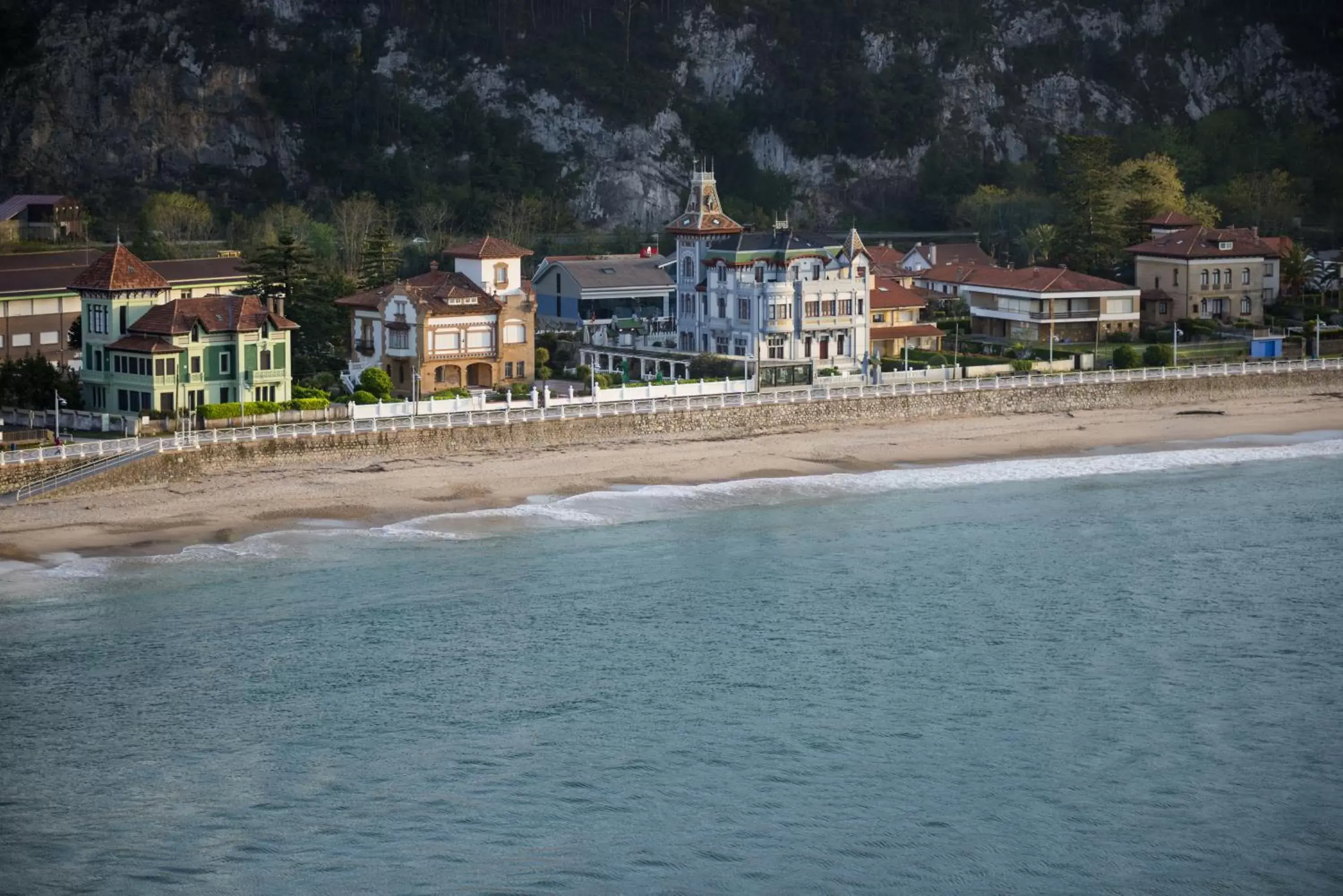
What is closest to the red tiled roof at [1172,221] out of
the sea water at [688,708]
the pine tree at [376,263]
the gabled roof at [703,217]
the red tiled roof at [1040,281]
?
the red tiled roof at [1040,281]

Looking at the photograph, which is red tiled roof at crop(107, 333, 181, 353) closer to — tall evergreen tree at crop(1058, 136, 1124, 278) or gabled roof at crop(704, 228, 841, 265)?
gabled roof at crop(704, 228, 841, 265)

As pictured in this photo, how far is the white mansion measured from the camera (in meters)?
85.4

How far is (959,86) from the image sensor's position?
490 feet

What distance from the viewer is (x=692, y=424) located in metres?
75.2

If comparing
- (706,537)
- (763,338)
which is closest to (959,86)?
(763,338)

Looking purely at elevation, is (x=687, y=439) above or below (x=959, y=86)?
below

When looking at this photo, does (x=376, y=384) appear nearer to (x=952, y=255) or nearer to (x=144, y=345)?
(x=144, y=345)

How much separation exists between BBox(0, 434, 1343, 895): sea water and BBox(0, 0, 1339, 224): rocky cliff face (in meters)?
75.1

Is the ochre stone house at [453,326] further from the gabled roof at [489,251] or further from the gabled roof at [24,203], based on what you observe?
the gabled roof at [24,203]

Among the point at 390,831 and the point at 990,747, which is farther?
the point at 990,747

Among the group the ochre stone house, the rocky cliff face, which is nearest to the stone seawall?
the ochre stone house

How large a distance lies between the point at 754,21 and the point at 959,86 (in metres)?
14.5

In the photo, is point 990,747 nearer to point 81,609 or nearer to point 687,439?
point 81,609

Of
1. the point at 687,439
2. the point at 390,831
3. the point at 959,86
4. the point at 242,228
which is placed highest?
the point at 959,86
